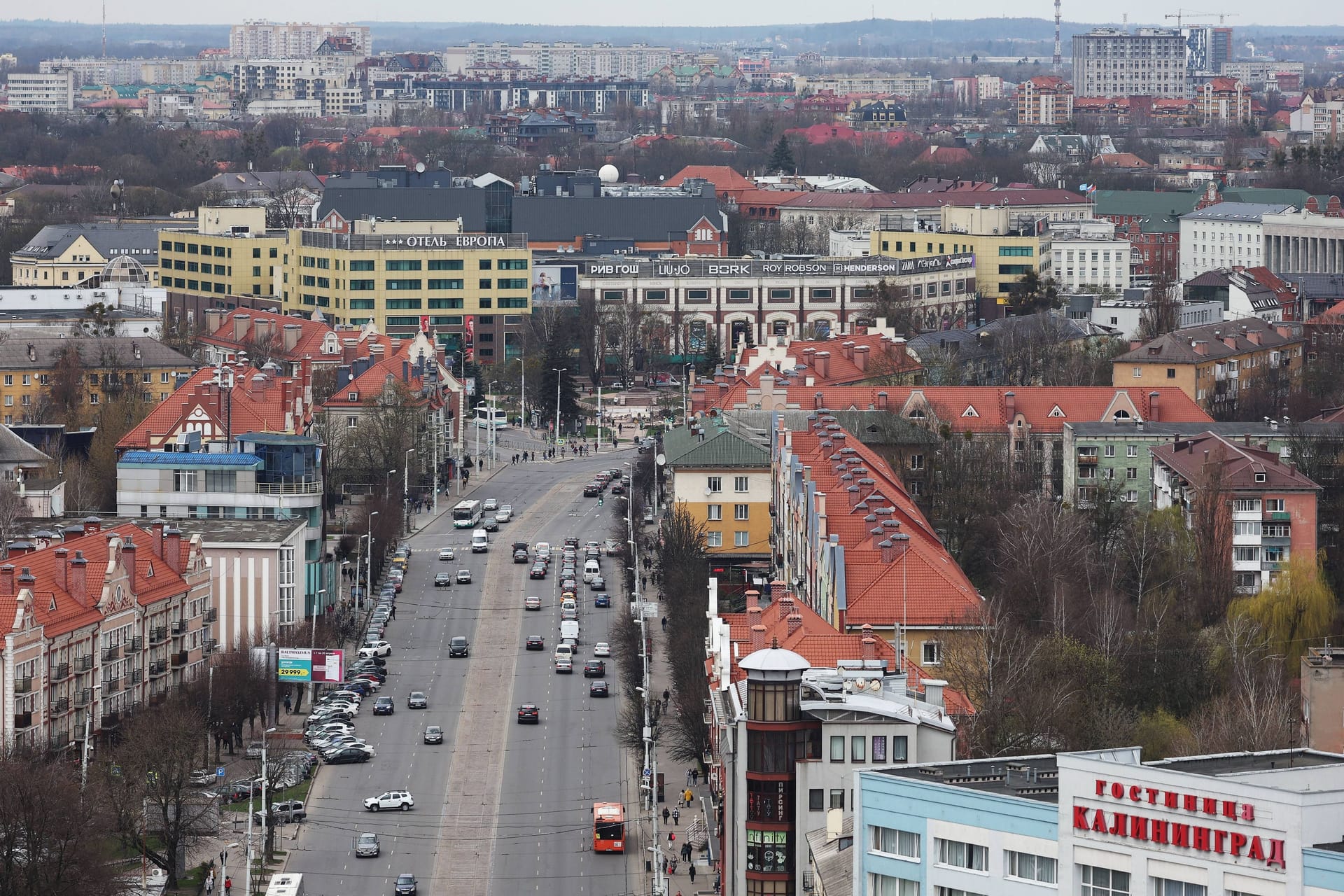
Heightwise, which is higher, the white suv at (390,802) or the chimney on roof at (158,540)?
the chimney on roof at (158,540)

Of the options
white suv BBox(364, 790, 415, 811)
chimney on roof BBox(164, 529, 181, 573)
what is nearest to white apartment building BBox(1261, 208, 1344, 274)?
chimney on roof BBox(164, 529, 181, 573)

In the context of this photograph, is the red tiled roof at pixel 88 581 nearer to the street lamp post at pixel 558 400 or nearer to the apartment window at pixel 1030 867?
the apartment window at pixel 1030 867

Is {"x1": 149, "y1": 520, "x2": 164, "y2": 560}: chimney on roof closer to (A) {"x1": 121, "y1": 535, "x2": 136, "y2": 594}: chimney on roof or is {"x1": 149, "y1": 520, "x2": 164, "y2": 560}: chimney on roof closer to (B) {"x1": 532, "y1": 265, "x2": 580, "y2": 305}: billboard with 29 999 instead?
(A) {"x1": 121, "y1": 535, "x2": 136, "y2": 594}: chimney on roof

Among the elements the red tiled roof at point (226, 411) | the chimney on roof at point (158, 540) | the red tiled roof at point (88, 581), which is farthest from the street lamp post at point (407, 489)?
the chimney on roof at point (158, 540)

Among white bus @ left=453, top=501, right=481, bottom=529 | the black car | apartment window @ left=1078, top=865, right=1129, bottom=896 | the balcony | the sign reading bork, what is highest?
the sign reading bork

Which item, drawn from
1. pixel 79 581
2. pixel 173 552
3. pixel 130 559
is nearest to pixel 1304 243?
pixel 173 552

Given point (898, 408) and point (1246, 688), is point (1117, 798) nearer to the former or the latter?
point (1246, 688)

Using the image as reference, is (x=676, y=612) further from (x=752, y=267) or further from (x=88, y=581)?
(x=752, y=267)
